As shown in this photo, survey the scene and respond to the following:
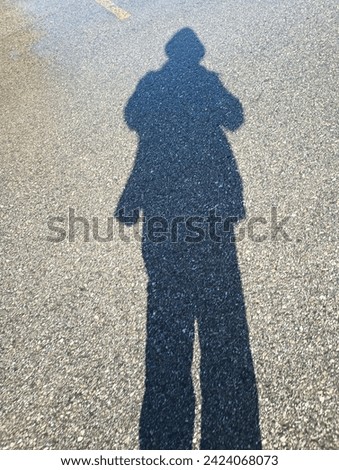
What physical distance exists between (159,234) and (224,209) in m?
0.69

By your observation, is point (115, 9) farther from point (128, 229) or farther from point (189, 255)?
point (189, 255)

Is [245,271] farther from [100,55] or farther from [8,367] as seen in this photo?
[100,55]

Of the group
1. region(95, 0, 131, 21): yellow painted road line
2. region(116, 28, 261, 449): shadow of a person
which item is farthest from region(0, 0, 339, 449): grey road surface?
region(95, 0, 131, 21): yellow painted road line

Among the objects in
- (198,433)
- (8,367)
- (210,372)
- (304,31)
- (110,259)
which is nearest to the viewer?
(198,433)

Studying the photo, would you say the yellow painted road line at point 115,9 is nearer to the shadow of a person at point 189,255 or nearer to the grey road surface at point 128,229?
the grey road surface at point 128,229

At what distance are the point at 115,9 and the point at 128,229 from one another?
206 inches

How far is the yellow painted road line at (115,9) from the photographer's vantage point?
640cm

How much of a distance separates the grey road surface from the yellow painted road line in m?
0.41

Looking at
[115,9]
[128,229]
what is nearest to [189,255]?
[128,229]

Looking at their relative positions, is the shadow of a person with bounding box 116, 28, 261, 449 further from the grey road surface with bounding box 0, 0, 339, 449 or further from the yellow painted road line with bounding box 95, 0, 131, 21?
the yellow painted road line with bounding box 95, 0, 131, 21

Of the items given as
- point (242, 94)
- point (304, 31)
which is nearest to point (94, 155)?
point (242, 94)

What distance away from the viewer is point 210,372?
2.60 m

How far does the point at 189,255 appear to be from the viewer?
10.7 feet

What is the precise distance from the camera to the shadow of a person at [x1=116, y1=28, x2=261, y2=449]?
2.44 m
